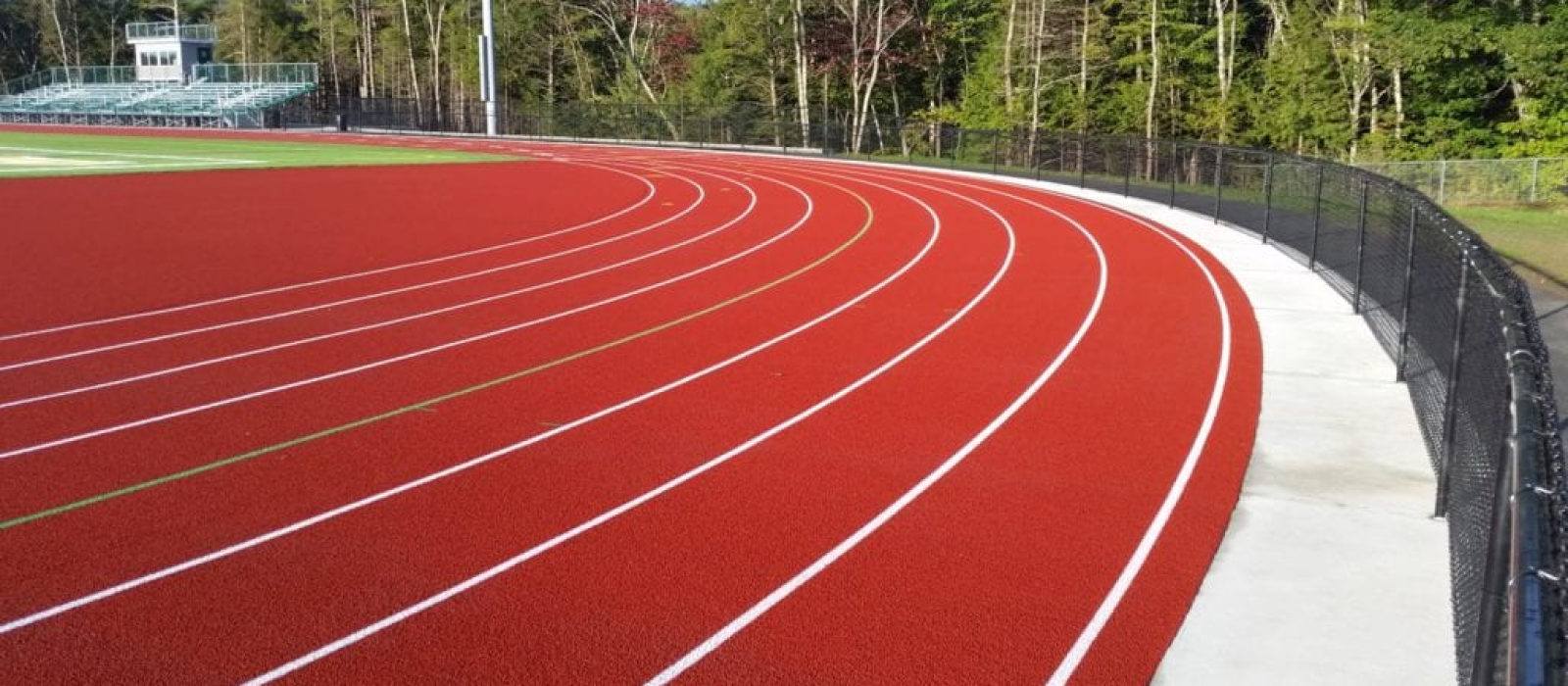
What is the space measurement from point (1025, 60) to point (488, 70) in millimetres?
24798

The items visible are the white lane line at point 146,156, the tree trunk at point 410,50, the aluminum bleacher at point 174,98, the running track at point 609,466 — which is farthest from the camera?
the tree trunk at point 410,50

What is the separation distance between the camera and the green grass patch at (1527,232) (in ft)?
53.0

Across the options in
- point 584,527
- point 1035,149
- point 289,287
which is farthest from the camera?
point 1035,149

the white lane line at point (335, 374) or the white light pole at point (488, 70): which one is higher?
the white light pole at point (488, 70)

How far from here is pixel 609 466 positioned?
24.3 feet

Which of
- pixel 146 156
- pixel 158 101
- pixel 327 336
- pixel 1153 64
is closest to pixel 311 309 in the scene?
pixel 327 336

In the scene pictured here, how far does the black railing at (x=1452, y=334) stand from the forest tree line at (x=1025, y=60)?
12078mm

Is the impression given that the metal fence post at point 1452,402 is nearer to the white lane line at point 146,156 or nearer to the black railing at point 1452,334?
the black railing at point 1452,334

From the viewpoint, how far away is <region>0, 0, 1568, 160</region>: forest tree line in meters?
35.4

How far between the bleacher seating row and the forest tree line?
34.4 ft

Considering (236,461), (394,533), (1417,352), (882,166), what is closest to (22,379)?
(236,461)

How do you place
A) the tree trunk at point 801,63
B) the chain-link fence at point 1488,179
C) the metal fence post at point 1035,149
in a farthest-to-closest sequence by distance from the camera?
the tree trunk at point 801,63
the metal fence post at point 1035,149
the chain-link fence at point 1488,179

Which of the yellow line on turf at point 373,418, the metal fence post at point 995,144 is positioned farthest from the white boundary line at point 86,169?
the yellow line on turf at point 373,418

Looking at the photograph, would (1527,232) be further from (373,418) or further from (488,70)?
(488,70)
